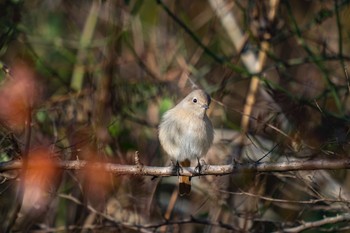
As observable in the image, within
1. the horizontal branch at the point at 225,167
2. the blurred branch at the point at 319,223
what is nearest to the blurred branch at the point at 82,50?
the horizontal branch at the point at 225,167

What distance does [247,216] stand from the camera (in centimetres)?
491

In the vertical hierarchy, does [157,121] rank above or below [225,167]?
above

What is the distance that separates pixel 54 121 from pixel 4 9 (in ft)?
3.30

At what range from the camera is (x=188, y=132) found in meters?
5.84

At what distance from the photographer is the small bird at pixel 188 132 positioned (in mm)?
5781

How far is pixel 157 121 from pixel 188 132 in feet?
3.54

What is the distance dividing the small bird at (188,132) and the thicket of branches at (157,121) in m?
0.16

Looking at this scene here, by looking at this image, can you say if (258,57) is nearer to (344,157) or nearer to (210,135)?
Answer: (210,135)

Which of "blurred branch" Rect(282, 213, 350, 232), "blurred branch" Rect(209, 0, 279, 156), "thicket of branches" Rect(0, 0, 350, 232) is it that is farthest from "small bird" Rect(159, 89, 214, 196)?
"blurred branch" Rect(282, 213, 350, 232)

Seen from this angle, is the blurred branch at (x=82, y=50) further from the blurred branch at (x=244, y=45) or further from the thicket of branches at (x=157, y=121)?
the blurred branch at (x=244, y=45)

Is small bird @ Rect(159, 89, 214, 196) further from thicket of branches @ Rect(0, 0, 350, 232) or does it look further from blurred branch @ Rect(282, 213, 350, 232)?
blurred branch @ Rect(282, 213, 350, 232)

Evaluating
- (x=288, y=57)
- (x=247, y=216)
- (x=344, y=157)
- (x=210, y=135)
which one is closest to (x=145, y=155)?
(x=210, y=135)

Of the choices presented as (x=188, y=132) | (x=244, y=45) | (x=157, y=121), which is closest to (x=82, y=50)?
(x=157, y=121)

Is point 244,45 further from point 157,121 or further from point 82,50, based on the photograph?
point 82,50
